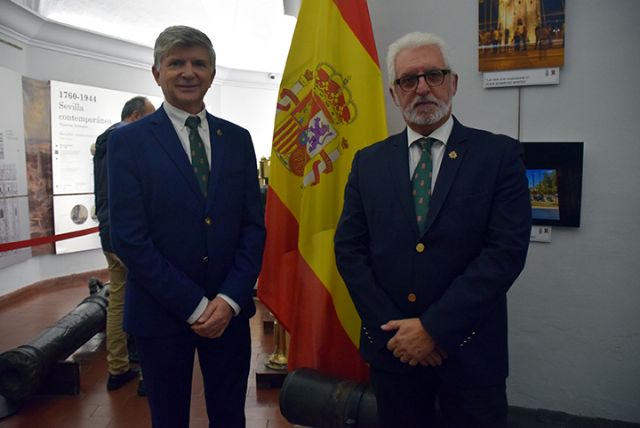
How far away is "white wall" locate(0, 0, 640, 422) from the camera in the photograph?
2.14 metres

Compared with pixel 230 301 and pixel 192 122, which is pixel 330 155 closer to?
pixel 192 122

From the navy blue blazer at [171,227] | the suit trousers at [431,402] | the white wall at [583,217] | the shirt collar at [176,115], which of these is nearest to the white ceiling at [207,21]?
the white wall at [583,217]

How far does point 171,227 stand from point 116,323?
177 cm

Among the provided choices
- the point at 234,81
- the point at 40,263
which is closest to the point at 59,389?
the point at 40,263

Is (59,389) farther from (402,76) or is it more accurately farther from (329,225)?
(402,76)

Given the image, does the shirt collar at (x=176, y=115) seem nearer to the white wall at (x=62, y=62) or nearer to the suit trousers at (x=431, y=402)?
the suit trousers at (x=431, y=402)

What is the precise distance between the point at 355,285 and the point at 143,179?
0.76 m

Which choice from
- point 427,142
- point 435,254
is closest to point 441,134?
point 427,142

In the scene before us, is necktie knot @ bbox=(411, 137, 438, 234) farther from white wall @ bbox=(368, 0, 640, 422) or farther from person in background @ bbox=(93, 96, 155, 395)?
person in background @ bbox=(93, 96, 155, 395)

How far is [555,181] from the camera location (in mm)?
2221

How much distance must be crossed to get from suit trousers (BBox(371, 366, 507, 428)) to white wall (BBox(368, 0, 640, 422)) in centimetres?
96

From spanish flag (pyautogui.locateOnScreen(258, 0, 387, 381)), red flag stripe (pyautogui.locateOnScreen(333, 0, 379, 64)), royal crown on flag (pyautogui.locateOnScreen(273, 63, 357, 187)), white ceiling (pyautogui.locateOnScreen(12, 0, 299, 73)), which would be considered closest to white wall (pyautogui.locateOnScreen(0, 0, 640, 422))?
red flag stripe (pyautogui.locateOnScreen(333, 0, 379, 64))

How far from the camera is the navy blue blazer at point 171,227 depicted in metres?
1.57

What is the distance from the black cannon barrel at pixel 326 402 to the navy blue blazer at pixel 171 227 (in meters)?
0.63
